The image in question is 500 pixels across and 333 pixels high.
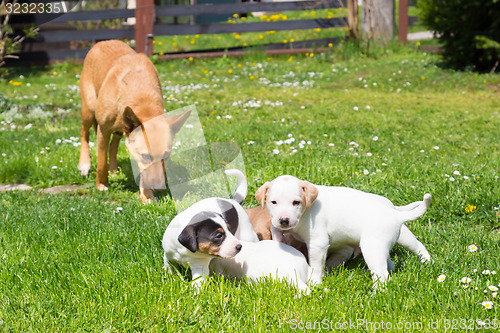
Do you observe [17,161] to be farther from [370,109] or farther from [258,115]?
[370,109]

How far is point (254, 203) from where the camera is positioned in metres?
5.13

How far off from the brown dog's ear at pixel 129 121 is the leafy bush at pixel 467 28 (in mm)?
9008

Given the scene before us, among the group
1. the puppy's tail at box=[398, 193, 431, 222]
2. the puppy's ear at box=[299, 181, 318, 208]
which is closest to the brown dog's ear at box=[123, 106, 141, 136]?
the puppy's ear at box=[299, 181, 318, 208]

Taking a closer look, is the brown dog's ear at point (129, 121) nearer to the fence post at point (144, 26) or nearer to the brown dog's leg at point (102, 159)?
the brown dog's leg at point (102, 159)

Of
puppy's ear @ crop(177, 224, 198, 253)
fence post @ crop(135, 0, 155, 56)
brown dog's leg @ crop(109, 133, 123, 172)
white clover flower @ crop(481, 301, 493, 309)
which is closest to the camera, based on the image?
white clover flower @ crop(481, 301, 493, 309)

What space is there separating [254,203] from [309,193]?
6.13 ft

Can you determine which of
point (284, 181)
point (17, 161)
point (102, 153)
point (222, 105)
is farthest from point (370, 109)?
point (284, 181)

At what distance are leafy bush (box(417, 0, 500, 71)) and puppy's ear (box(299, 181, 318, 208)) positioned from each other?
9.57 m

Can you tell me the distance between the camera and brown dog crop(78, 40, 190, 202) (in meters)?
4.84

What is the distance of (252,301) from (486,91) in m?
9.50

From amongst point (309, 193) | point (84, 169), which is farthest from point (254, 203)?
point (84, 169)

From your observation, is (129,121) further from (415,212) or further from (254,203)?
(415,212)

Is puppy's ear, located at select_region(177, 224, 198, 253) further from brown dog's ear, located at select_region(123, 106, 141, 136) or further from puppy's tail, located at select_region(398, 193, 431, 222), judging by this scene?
brown dog's ear, located at select_region(123, 106, 141, 136)

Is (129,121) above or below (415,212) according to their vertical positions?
above
